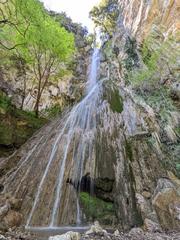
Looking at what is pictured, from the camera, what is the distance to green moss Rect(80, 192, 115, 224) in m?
6.97

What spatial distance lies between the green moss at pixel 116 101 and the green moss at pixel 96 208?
4.02 meters

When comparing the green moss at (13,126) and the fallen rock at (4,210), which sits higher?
the green moss at (13,126)

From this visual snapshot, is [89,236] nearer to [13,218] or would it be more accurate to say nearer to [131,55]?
[13,218]

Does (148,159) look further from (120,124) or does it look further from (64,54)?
(64,54)

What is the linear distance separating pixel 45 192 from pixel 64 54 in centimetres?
832

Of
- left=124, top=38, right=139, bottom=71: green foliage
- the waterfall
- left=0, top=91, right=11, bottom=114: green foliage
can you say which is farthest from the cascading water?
left=124, top=38, right=139, bottom=71: green foliage

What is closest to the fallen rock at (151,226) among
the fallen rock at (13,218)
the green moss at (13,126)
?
the fallen rock at (13,218)

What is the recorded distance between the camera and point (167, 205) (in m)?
6.66

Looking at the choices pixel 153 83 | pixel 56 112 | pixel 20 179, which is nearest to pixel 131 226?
pixel 20 179

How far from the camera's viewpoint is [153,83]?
17.7 m

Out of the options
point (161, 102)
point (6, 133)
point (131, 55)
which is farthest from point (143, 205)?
point (131, 55)

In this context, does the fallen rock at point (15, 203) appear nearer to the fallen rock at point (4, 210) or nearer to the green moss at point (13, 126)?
the fallen rock at point (4, 210)

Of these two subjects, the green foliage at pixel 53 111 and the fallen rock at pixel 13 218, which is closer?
the fallen rock at pixel 13 218

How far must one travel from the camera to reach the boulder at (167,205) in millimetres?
6355
